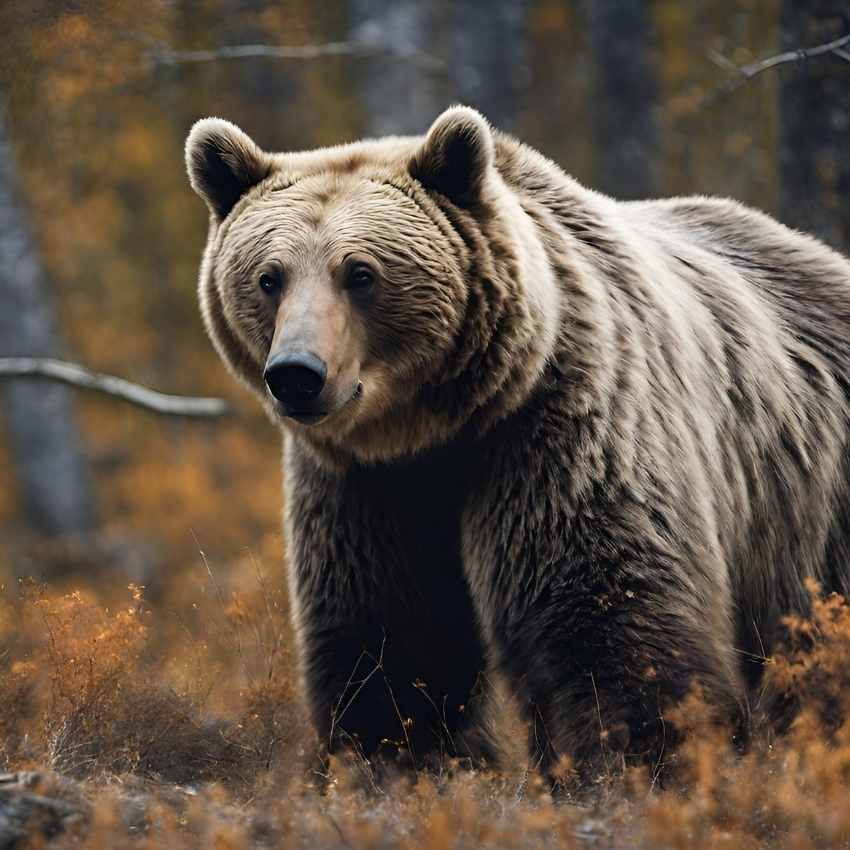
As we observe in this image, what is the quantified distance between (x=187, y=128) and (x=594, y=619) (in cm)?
1183

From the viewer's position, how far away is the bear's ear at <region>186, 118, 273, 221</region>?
14.9 ft

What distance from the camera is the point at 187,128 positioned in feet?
48.1

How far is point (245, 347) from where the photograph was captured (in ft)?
14.8

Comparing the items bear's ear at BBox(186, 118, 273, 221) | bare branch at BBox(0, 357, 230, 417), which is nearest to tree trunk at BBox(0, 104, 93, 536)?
bare branch at BBox(0, 357, 230, 417)

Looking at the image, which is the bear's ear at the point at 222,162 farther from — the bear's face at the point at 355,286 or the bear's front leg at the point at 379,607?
the bear's front leg at the point at 379,607

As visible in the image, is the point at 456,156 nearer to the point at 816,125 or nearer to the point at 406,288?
the point at 406,288

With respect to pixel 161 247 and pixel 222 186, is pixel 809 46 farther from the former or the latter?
pixel 161 247

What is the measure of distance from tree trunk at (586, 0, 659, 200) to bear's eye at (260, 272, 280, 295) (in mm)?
7329

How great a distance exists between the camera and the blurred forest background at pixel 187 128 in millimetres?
7273

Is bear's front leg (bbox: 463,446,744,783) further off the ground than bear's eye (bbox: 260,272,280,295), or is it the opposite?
bear's eye (bbox: 260,272,280,295)

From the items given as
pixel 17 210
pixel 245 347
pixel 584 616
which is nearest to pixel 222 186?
pixel 245 347

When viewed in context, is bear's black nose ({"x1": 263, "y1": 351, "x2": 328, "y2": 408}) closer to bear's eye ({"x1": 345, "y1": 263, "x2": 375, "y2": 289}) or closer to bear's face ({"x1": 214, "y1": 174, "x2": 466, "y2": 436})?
bear's face ({"x1": 214, "y1": 174, "x2": 466, "y2": 436})

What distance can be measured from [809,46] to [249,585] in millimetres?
4744

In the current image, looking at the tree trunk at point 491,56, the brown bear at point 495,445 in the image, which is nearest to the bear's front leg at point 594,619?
the brown bear at point 495,445
